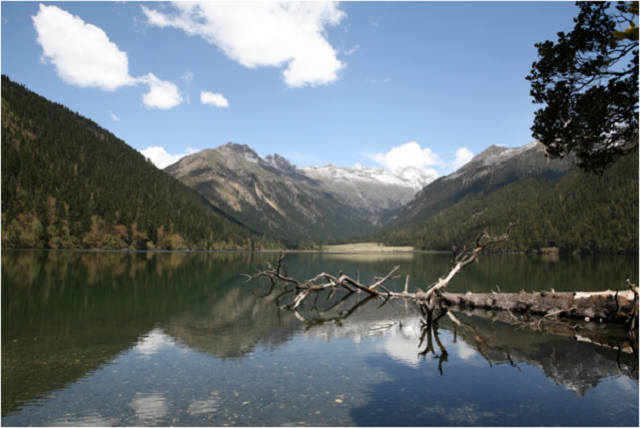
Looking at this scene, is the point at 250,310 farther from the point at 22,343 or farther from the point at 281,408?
the point at 281,408

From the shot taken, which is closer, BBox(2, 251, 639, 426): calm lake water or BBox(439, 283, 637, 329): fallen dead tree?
BBox(2, 251, 639, 426): calm lake water

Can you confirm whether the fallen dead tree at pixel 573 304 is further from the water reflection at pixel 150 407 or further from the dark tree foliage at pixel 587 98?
the water reflection at pixel 150 407

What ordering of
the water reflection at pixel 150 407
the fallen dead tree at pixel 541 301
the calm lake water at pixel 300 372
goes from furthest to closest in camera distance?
1. the fallen dead tree at pixel 541 301
2. the calm lake water at pixel 300 372
3. the water reflection at pixel 150 407

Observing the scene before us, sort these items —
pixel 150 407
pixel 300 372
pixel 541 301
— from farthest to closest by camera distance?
pixel 541 301 < pixel 300 372 < pixel 150 407

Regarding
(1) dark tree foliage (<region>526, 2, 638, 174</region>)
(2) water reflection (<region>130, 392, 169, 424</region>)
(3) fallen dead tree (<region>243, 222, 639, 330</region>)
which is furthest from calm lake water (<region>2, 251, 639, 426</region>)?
(1) dark tree foliage (<region>526, 2, 638, 174</region>)

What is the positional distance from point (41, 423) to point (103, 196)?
708ft

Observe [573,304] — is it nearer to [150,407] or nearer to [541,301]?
[541,301]

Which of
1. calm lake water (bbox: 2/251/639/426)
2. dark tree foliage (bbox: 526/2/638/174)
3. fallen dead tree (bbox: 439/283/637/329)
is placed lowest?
calm lake water (bbox: 2/251/639/426)

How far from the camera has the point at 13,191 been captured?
166625 millimetres

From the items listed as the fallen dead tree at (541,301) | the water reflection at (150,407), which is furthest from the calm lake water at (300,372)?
the fallen dead tree at (541,301)

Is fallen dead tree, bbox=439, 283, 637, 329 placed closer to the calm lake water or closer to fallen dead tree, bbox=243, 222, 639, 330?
fallen dead tree, bbox=243, 222, 639, 330

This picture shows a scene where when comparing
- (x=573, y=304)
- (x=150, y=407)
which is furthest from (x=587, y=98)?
(x=150, y=407)

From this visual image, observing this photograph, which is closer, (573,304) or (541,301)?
(573,304)

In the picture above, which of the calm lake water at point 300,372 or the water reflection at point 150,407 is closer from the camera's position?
the water reflection at point 150,407
